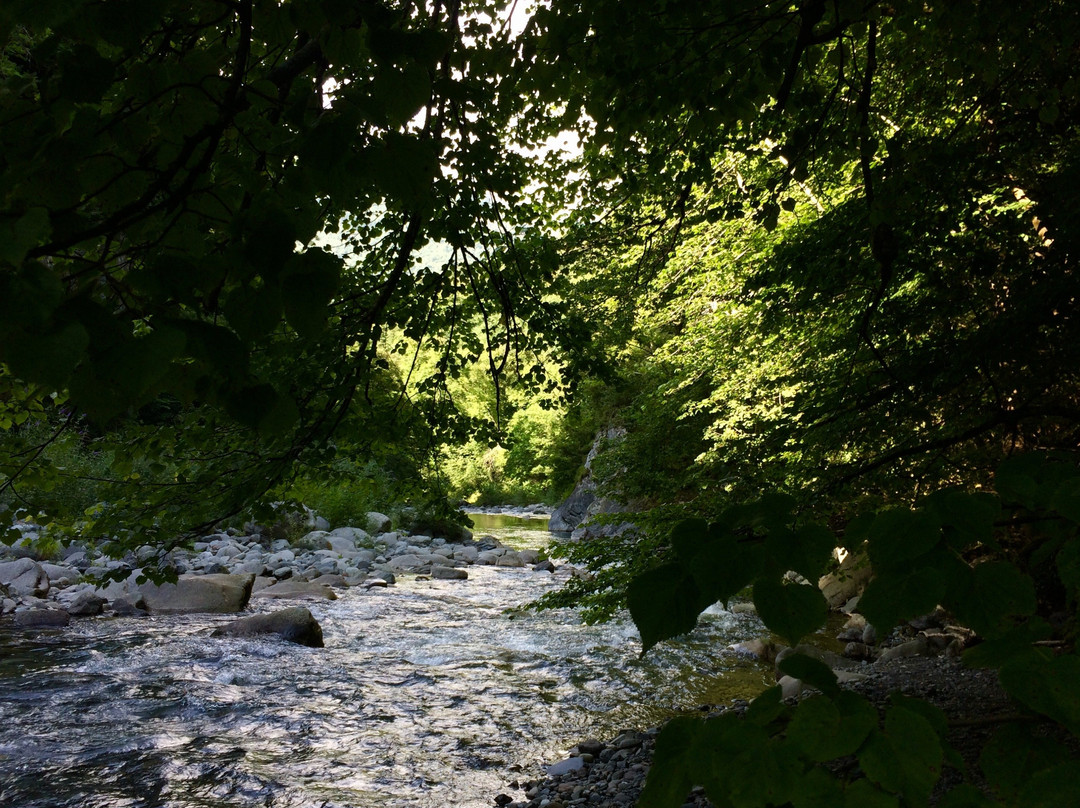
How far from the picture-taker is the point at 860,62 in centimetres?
692

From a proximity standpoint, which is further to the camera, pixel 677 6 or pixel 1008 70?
pixel 1008 70

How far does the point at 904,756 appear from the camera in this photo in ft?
2.72

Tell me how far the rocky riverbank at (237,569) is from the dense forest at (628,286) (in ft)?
5.03

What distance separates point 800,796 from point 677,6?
10.8ft

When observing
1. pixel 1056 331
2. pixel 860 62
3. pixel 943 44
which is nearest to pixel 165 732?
pixel 1056 331

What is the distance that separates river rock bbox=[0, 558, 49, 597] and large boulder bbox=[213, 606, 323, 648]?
344 cm

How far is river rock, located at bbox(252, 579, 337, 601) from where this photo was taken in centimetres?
1150

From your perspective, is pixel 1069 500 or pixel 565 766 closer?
pixel 1069 500

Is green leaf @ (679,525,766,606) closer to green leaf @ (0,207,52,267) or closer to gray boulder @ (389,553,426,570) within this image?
green leaf @ (0,207,52,267)

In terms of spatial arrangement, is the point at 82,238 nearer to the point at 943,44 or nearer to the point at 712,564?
the point at 712,564

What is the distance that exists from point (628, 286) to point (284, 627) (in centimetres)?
615

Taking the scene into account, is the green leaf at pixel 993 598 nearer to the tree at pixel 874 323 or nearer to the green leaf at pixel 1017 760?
the tree at pixel 874 323

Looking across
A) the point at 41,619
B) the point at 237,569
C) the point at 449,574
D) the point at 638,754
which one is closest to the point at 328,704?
the point at 638,754

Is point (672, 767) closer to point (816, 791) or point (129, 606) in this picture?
point (816, 791)
